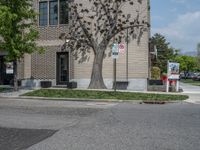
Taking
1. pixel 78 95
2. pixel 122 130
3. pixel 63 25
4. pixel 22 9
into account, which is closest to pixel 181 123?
pixel 122 130

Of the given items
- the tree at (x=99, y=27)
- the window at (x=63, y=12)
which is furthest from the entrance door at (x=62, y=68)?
the window at (x=63, y=12)

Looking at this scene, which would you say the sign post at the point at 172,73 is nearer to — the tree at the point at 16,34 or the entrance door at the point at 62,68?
the entrance door at the point at 62,68

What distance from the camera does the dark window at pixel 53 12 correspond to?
2876 centimetres

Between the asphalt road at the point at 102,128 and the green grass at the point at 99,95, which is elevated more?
the green grass at the point at 99,95

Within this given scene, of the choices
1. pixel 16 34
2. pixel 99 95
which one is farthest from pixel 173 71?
pixel 16 34

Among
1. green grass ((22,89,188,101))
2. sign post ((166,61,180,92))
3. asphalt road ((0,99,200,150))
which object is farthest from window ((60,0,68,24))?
asphalt road ((0,99,200,150))

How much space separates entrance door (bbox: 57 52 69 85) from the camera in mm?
28528

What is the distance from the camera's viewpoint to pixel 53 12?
28875 mm

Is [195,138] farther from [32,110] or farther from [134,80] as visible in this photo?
[134,80]

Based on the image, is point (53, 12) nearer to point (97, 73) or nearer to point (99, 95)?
point (97, 73)

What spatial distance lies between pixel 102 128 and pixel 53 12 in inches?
740

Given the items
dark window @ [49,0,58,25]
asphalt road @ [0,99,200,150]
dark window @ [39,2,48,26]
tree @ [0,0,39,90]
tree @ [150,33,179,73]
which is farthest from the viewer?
tree @ [150,33,179,73]

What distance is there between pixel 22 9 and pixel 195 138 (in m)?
16.0

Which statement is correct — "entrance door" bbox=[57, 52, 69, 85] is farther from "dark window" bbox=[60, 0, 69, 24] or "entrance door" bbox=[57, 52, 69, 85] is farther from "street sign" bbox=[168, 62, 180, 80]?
"street sign" bbox=[168, 62, 180, 80]
